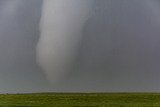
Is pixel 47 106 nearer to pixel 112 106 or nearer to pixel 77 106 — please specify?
pixel 77 106

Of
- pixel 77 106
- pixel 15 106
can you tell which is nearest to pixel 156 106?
pixel 77 106

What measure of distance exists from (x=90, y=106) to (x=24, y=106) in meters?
10.5

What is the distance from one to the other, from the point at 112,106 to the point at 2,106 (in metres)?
17.5

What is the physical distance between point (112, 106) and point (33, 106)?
12.7 m

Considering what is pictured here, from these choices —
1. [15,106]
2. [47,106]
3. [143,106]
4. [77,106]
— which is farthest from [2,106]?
[143,106]

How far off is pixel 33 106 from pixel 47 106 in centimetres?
235

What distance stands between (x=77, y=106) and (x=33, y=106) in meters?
7.11

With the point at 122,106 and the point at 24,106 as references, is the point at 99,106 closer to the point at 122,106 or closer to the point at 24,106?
the point at 122,106

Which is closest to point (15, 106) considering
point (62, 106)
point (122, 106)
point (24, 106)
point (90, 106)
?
point (24, 106)

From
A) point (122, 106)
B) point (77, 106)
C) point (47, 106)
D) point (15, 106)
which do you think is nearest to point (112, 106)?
point (122, 106)

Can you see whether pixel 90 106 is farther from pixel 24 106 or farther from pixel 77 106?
pixel 24 106

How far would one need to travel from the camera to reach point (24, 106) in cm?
6391

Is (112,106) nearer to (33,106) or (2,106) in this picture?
(33,106)

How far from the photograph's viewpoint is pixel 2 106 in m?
63.8
